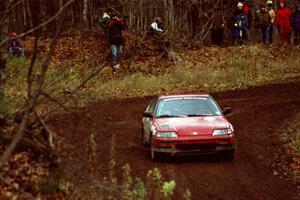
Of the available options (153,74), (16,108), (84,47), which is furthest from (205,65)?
(16,108)

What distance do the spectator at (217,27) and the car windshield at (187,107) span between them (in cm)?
1816

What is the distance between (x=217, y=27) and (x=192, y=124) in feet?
66.7

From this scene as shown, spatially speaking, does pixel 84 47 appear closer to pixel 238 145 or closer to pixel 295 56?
pixel 295 56

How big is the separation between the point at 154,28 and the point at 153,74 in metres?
3.10

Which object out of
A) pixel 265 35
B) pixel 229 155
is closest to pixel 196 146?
Answer: pixel 229 155

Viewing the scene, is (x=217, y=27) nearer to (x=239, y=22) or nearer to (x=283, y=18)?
(x=239, y=22)

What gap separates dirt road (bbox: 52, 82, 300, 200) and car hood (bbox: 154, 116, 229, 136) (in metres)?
0.70

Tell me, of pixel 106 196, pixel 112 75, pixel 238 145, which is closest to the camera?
pixel 106 196

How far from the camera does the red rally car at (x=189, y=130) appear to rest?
14.3 meters

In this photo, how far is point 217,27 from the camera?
3431 cm

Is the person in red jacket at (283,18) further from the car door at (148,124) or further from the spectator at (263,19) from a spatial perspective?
the car door at (148,124)

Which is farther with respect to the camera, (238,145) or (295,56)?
(295,56)

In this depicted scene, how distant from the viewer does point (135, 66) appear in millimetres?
31188

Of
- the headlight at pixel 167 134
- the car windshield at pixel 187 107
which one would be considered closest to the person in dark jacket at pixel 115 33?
the car windshield at pixel 187 107
